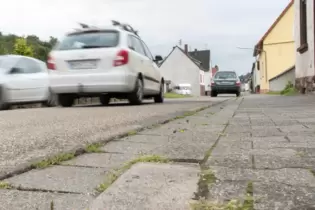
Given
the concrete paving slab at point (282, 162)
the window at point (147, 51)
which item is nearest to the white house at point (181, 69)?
the window at point (147, 51)

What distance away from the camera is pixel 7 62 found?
10.3 m

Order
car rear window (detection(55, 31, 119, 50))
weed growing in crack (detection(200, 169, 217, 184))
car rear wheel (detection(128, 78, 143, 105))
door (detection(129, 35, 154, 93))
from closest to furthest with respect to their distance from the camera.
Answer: weed growing in crack (detection(200, 169, 217, 184))
car rear window (detection(55, 31, 119, 50))
car rear wheel (detection(128, 78, 143, 105))
door (detection(129, 35, 154, 93))

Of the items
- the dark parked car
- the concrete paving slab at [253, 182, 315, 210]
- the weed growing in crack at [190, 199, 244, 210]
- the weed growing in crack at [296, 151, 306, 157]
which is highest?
the dark parked car

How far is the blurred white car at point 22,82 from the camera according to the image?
9.86m

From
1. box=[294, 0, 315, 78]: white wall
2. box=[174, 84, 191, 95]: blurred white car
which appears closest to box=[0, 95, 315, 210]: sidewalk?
box=[294, 0, 315, 78]: white wall

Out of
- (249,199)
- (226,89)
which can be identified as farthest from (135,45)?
(226,89)

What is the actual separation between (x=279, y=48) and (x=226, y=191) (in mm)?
40481

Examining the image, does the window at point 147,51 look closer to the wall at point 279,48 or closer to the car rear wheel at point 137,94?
the car rear wheel at point 137,94

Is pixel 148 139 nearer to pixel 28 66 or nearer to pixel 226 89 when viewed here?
pixel 28 66

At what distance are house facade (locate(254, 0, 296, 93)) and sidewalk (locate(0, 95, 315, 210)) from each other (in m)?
37.3

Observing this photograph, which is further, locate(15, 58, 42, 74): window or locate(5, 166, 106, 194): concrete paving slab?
locate(15, 58, 42, 74): window

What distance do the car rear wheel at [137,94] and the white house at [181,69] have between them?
66951mm

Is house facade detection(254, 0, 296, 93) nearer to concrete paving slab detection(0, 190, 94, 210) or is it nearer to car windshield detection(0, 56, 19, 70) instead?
car windshield detection(0, 56, 19, 70)

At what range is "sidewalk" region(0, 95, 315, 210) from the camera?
64.1 inches
